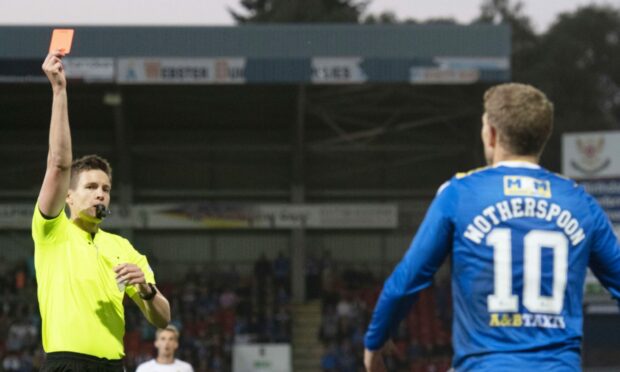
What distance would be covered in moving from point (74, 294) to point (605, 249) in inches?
110

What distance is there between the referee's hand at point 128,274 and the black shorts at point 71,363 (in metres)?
0.49

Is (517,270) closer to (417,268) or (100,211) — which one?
(417,268)

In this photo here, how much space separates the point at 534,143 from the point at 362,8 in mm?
54332

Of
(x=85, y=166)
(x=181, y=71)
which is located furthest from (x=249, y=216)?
(x=85, y=166)

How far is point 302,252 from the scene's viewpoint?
3266 centimetres

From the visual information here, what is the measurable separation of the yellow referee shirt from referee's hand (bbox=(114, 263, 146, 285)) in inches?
14.7

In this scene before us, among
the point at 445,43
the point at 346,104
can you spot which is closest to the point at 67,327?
the point at 445,43

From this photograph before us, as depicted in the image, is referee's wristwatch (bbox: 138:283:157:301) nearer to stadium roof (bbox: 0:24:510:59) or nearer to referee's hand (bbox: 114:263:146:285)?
referee's hand (bbox: 114:263:146:285)

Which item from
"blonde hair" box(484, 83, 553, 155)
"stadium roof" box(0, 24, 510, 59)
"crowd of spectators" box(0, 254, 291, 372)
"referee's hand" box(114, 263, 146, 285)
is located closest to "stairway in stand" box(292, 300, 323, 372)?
"crowd of spectators" box(0, 254, 291, 372)

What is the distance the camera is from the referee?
5781 millimetres

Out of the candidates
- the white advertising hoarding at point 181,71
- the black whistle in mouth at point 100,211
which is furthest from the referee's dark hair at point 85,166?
the white advertising hoarding at point 181,71

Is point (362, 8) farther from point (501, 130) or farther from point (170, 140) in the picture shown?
point (501, 130)

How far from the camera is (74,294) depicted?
585 cm

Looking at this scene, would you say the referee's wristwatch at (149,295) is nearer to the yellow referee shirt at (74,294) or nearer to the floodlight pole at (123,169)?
the yellow referee shirt at (74,294)
